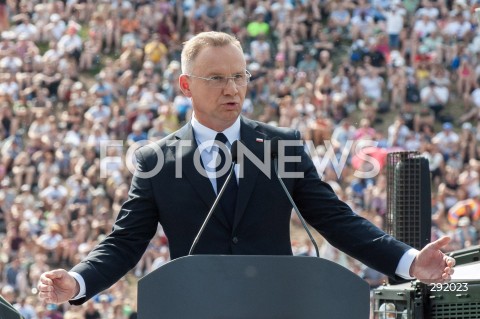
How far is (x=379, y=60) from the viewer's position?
21.2m

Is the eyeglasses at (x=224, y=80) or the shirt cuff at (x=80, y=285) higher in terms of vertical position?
the eyeglasses at (x=224, y=80)

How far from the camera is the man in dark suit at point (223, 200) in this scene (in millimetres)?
4641

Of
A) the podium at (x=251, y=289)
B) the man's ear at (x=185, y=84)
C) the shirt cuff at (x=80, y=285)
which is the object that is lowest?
the shirt cuff at (x=80, y=285)

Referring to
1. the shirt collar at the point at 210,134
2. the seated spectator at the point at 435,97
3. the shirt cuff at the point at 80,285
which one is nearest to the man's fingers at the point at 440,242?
the shirt collar at the point at 210,134

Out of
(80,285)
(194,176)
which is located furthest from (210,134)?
(80,285)

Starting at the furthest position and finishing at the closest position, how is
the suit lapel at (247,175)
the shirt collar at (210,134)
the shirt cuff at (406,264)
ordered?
the shirt collar at (210,134) < the suit lapel at (247,175) < the shirt cuff at (406,264)

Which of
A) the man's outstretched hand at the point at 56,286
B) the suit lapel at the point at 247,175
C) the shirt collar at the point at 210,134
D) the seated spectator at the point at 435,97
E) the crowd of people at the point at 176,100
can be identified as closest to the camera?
the man's outstretched hand at the point at 56,286

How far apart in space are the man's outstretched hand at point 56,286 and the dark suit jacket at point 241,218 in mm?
199

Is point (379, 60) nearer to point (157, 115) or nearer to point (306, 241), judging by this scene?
point (157, 115)

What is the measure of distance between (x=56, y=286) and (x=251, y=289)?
2.56 ft

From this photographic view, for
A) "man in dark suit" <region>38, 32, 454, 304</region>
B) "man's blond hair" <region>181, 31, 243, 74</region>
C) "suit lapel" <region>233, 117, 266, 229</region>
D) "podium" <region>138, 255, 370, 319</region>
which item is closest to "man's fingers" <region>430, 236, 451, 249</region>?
"man in dark suit" <region>38, 32, 454, 304</region>

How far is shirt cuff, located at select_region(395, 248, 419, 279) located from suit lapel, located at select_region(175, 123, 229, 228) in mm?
613

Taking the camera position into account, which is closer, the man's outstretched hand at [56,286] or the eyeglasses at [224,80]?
the man's outstretched hand at [56,286]

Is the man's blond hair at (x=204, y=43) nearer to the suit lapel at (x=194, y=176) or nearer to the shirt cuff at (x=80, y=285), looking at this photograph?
the suit lapel at (x=194, y=176)
